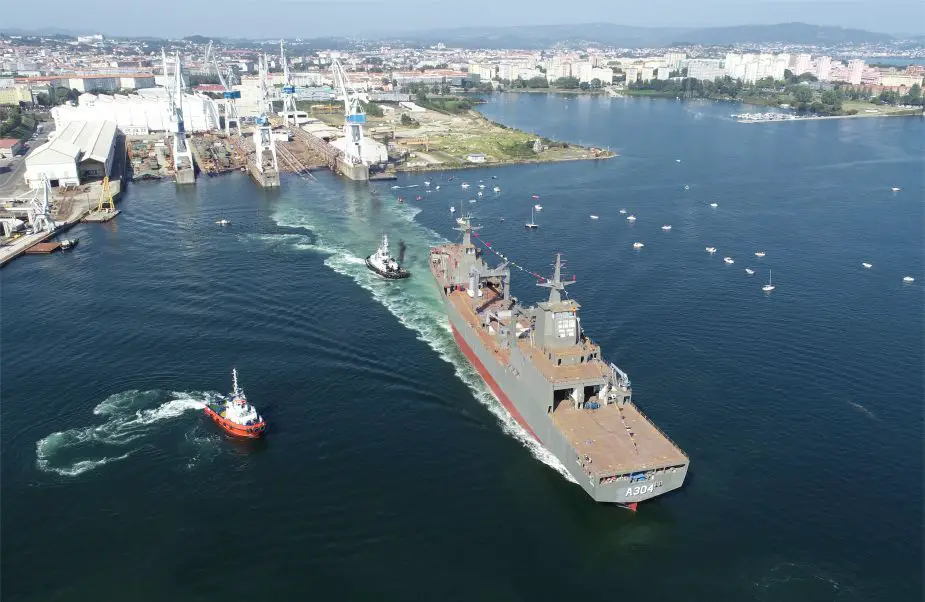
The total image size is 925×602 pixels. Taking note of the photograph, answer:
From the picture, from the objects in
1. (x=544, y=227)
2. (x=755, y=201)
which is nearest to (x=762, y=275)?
(x=544, y=227)

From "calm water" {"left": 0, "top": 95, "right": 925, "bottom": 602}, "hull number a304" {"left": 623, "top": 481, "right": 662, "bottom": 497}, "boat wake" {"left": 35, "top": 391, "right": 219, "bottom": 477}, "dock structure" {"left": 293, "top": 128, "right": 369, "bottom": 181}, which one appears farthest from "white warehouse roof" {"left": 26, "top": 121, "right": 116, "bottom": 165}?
"hull number a304" {"left": 623, "top": 481, "right": 662, "bottom": 497}

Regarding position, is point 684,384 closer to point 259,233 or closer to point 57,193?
point 259,233

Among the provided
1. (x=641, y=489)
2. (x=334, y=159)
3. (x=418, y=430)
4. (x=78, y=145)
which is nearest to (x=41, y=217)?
(x=78, y=145)

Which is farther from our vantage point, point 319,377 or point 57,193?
point 57,193

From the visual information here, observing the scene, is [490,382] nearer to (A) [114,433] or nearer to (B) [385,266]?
(A) [114,433]

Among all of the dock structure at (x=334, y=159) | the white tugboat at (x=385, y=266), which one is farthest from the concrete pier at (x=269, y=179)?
the white tugboat at (x=385, y=266)

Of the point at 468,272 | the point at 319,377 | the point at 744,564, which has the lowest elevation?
the point at 744,564
